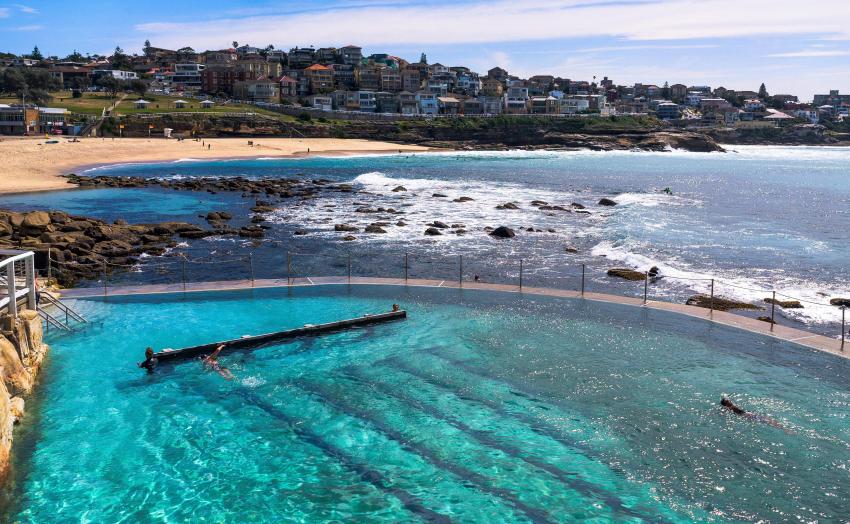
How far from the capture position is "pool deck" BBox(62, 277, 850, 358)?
66.0ft

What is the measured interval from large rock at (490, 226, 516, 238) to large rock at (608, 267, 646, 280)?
11151mm

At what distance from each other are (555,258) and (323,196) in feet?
105

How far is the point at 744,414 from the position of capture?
15242 mm

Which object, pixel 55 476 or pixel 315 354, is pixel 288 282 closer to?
pixel 315 354

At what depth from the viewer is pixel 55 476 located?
12.8 meters

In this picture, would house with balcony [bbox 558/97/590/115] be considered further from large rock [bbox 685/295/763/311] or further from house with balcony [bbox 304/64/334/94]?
large rock [bbox 685/295/763/311]

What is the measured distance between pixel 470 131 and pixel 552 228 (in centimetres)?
10597

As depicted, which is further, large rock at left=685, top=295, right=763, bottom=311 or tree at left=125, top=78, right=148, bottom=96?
tree at left=125, top=78, right=148, bottom=96

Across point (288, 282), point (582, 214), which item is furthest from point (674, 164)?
point (288, 282)

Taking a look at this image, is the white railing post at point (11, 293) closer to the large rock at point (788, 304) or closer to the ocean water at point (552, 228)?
the ocean water at point (552, 228)

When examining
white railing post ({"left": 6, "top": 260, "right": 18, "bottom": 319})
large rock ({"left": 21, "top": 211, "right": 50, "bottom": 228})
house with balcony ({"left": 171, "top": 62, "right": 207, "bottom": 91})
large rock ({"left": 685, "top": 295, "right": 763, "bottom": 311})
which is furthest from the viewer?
house with balcony ({"left": 171, "top": 62, "right": 207, "bottom": 91})

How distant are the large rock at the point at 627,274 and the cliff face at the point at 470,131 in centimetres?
10007

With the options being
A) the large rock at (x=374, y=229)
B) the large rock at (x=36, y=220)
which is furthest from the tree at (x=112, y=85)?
the large rock at (x=374, y=229)

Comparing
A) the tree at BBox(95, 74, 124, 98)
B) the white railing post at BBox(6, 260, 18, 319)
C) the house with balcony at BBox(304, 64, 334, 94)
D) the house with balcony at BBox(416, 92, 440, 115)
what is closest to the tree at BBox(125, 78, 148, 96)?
the tree at BBox(95, 74, 124, 98)
